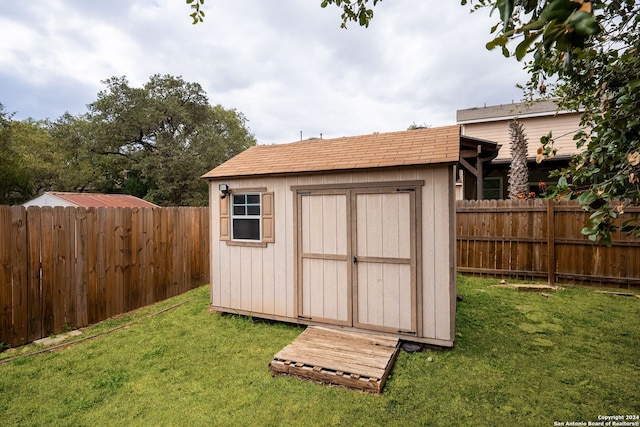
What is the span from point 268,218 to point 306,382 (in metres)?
2.38

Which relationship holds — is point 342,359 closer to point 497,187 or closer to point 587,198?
point 587,198

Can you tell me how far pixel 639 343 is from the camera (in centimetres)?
381

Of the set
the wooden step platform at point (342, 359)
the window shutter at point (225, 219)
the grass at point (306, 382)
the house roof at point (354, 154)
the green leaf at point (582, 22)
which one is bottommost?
the grass at point (306, 382)

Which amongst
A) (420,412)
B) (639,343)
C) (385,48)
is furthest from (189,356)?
(385,48)

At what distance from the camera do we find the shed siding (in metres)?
3.73

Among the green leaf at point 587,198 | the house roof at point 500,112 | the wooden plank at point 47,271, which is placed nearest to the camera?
the green leaf at point 587,198

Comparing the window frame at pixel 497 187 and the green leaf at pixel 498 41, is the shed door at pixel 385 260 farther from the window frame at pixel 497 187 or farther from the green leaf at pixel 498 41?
the window frame at pixel 497 187

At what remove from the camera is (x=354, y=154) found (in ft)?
15.0

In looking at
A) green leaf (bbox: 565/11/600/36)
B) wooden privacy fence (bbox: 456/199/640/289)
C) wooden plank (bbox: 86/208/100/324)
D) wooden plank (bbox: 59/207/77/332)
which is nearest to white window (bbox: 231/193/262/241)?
wooden plank (bbox: 86/208/100/324)

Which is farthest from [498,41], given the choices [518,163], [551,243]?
[518,163]

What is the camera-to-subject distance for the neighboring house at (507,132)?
11289 mm

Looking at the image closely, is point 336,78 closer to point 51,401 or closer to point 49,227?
point 49,227

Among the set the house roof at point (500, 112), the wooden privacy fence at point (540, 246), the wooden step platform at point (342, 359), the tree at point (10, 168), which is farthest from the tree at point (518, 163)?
the tree at point (10, 168)

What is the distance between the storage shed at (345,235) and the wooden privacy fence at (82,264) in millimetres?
1466
